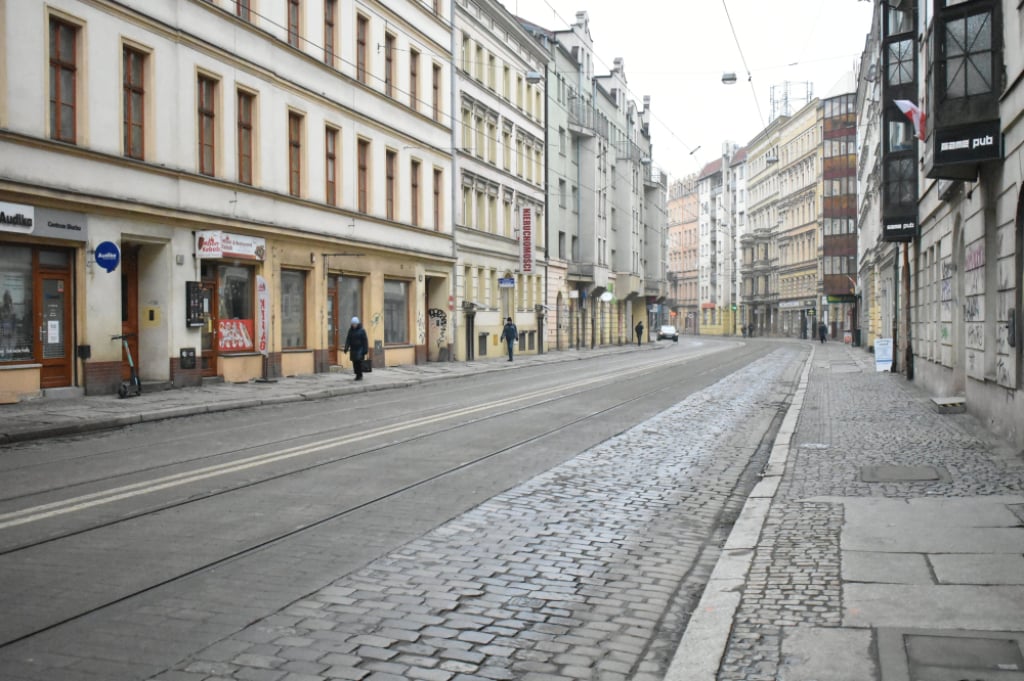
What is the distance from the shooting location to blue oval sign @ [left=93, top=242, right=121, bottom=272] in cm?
1812

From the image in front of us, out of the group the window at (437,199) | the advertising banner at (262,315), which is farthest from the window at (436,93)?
the advertising banner at (262,315)

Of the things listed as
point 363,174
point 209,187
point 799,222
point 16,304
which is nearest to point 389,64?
point 363,174

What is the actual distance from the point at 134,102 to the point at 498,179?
25.7 meters

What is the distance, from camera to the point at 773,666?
14.5 ft

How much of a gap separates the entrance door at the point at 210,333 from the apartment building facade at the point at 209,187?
68 millimetres

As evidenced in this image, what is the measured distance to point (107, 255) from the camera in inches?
715

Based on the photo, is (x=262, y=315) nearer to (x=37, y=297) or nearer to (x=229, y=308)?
(x=229, y=308)

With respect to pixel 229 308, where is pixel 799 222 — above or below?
above

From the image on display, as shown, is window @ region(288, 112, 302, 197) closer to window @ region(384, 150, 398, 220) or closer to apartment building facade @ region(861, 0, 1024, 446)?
window @ region(384, 150, 398, 220)

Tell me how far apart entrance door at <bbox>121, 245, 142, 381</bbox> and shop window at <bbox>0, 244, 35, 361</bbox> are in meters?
2.88

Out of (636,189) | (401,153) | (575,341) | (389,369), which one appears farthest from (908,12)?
(636,189)

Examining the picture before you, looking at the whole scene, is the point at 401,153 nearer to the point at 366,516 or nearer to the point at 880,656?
the point at 366,516

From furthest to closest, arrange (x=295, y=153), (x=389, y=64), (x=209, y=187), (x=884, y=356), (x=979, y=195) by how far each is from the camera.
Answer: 1. (x=389, y=64)
2. (x=884, y=356)
3. (x=295, y=153)
4. (x=209, y=187)
5. (x=979, y=195)

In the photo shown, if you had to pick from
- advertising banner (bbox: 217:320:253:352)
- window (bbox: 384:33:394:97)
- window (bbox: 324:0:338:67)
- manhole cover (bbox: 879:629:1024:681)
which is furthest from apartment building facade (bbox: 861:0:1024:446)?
window (bbox: 384:33:394:97)
